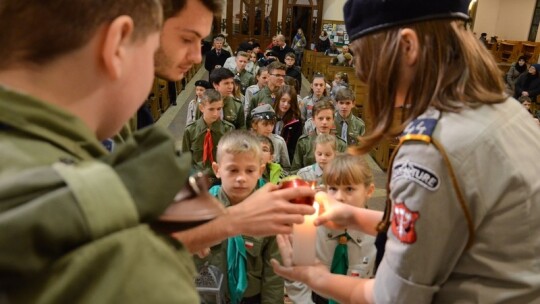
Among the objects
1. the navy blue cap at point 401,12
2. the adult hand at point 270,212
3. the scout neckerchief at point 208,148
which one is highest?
the navy blue cap at point 401,12

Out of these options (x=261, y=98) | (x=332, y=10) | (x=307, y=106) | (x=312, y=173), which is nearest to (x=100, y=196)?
(x=312, y=173)

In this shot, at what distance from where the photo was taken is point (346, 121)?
5977mm

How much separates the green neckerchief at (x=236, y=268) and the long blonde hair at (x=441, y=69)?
5.02ft

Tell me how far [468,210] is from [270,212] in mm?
597

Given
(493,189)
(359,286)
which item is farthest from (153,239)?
(359,286)

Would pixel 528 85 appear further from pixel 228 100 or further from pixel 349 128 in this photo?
pixel 228 100

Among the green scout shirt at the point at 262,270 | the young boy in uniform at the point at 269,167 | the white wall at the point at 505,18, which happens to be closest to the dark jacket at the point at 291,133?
the young boy in uniform at the point at 269,167

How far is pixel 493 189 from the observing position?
1.14 metres

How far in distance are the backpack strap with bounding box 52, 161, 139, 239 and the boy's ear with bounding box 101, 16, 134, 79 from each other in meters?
0.20

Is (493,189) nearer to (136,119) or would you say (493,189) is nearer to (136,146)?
(136,146)

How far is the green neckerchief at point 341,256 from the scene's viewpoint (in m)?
2.62

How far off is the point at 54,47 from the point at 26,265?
13.0 inches

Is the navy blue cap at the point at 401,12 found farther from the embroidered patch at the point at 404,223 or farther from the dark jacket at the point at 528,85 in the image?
the dark jacket at the point at 528,85

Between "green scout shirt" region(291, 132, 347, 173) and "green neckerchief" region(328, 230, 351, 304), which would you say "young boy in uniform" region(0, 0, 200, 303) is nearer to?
"green neckerchief" region(328, 230, 351, 304)
